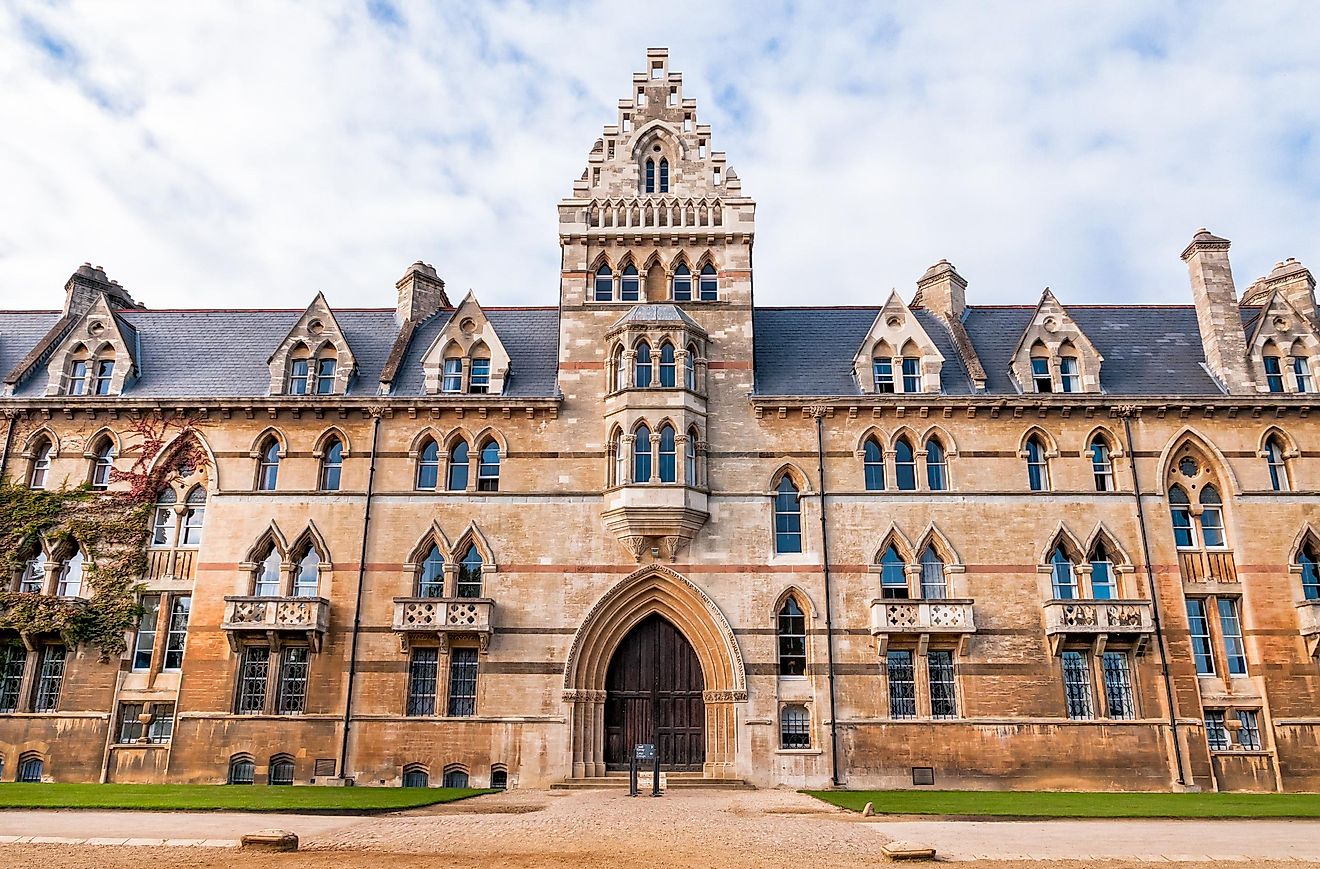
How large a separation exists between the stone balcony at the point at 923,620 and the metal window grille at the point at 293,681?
1595 cm

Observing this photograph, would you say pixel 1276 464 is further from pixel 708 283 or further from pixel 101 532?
pixel 101 532

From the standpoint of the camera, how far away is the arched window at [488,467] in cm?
2881

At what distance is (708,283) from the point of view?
102 feet

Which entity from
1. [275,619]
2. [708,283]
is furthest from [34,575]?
[708,283]

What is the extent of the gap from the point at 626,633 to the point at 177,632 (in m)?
12.9

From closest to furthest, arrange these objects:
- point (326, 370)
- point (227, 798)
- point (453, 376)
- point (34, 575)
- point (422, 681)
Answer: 1. point (227, 798)
2. point (422, 681)
3. point (34, 575)
4. point (453, 376)
5. point (326, 370)

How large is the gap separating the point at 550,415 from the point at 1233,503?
66.1 ft

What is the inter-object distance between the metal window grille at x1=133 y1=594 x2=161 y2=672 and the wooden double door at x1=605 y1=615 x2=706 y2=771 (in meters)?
13.1

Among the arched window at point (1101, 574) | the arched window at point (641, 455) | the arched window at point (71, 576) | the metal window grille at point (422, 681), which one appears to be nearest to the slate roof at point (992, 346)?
the arched window at point (641, 455)

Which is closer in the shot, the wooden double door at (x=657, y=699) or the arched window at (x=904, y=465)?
the wooden double door at (x=657, y=699)

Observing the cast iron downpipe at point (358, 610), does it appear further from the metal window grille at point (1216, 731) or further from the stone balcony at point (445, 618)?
the metal window grille at point (1216, 731)

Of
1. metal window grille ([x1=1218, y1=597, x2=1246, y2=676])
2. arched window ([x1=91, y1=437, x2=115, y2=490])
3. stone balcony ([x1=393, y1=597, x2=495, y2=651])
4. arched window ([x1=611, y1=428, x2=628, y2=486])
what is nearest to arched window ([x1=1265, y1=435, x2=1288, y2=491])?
metal window grille ([x1=1218, y1=597, x2=1246, y2=676])

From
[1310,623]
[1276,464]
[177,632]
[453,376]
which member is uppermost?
[453,376]

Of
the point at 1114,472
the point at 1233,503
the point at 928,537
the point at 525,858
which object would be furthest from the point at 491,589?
the point at 1233,503
